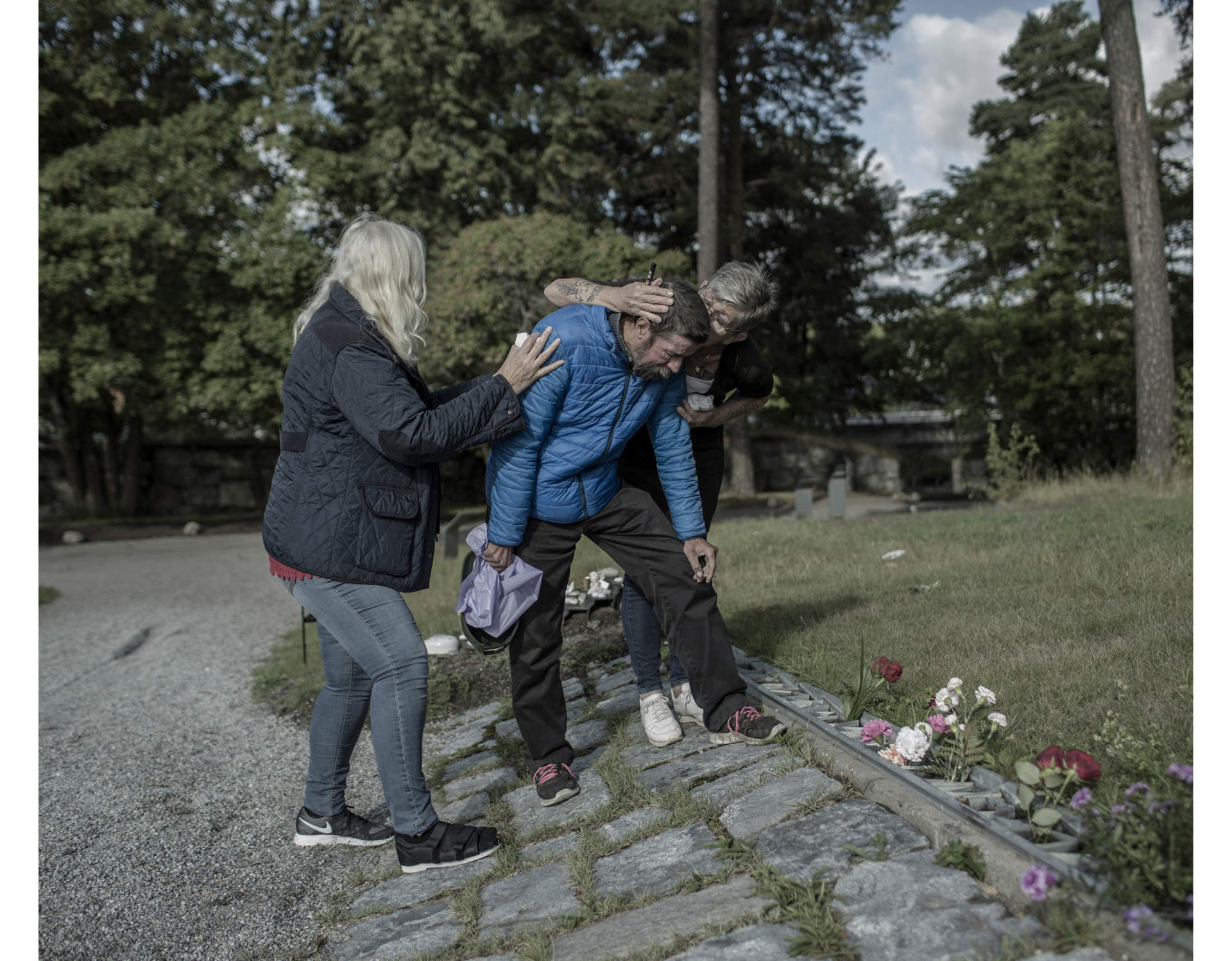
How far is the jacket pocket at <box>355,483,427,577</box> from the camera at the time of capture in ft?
9.98

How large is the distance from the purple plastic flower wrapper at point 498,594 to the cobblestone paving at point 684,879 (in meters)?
0.79

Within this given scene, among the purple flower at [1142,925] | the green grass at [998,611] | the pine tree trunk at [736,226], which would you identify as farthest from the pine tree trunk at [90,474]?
the purple flower at [1142,925]

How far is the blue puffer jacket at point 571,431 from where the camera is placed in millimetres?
3352

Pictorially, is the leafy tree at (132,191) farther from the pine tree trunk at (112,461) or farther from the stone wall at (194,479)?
the stone wall at (194,479)

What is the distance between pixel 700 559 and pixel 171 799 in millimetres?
2863

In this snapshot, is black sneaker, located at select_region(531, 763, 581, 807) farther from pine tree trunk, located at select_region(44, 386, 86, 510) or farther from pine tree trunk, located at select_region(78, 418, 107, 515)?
pine tree trunk, located at select_region(78, 418, 107, 515)

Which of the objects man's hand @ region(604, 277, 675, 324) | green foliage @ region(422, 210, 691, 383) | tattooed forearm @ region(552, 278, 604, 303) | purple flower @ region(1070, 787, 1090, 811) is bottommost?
purple flower @ region(1070, 787, 1090, 811)

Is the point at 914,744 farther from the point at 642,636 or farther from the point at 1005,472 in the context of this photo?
the point at 1005,472

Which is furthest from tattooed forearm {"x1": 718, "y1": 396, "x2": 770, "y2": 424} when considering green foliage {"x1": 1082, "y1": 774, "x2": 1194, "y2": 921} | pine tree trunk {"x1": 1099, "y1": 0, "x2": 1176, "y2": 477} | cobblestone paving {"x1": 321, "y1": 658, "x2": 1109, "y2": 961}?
pine tree trunk {"x1": 1099, "y1": 0, "x2": 1176, "y2": 477}

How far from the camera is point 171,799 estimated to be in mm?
4441

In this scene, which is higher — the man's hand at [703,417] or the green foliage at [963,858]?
the man's hand at [703,417]

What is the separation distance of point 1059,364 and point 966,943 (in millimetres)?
16976

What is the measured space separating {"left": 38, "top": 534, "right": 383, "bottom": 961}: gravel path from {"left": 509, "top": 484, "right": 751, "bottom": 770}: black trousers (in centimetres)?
88

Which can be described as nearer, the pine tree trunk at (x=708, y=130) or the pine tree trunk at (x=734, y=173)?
the pine tree trunk at (x=708, y=130)
